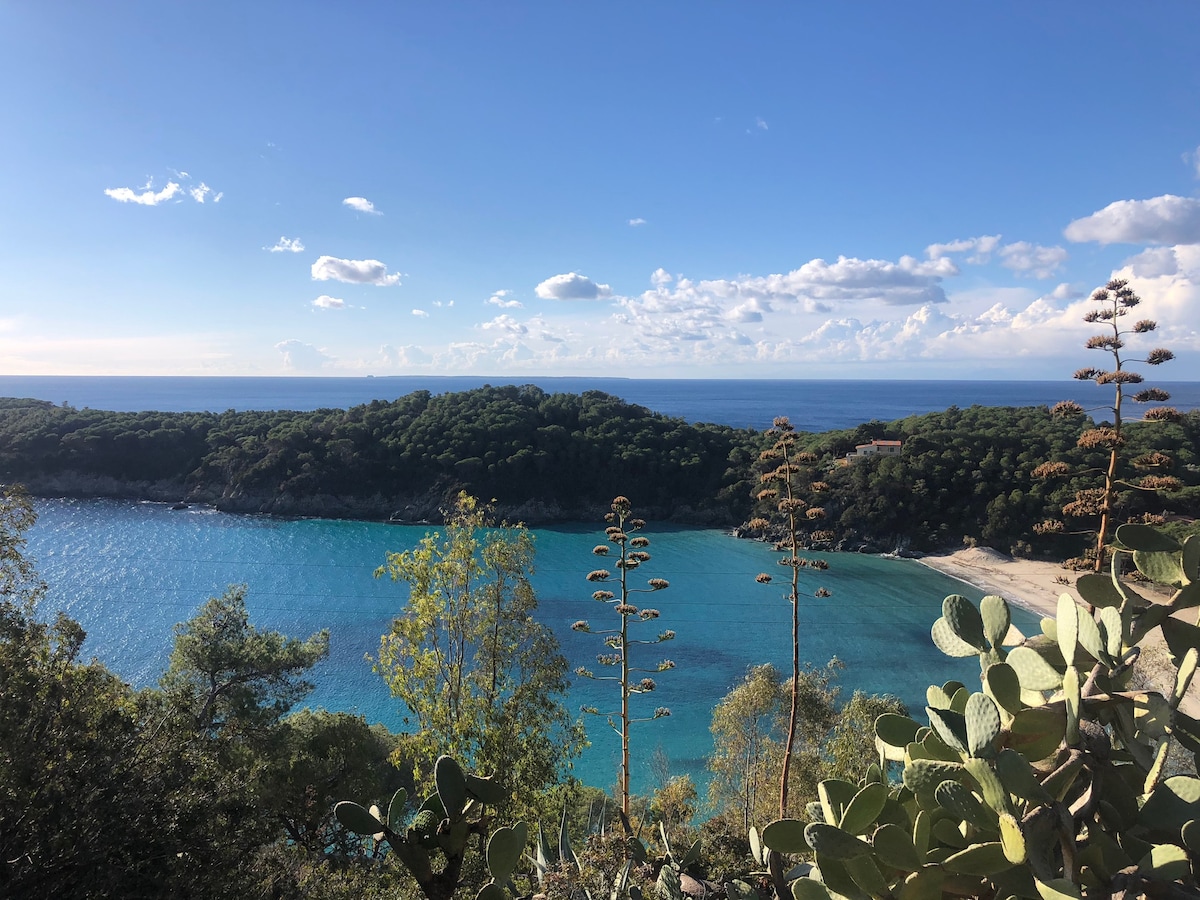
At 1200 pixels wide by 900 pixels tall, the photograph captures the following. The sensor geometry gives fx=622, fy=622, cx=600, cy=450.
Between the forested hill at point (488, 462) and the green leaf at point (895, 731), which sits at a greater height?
the green leaf at point (895, 731)

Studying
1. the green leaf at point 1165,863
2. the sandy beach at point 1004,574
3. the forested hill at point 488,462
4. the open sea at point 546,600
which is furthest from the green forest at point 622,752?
the forested hill at point 488,462

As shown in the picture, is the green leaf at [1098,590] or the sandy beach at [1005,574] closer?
the green leaf at [1098,590]

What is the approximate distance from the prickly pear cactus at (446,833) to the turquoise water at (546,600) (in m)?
17.0

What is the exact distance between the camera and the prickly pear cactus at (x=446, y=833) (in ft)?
6.26

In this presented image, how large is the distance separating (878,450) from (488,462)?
29889 millimetres

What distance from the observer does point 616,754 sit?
19.3 m

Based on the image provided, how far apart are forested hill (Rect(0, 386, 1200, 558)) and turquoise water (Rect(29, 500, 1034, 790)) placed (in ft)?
10.3

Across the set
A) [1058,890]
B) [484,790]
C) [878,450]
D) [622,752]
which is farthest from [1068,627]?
[878,450]

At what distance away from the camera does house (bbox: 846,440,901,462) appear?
44419 mm

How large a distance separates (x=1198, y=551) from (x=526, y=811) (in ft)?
24.5

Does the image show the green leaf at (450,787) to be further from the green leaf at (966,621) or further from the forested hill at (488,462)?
the forested hill at (488,462)

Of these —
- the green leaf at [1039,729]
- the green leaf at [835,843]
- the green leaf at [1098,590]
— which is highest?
the green leaf at [1098,590]

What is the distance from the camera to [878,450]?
45.1 meters

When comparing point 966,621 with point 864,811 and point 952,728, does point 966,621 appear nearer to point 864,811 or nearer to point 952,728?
point 952,728
